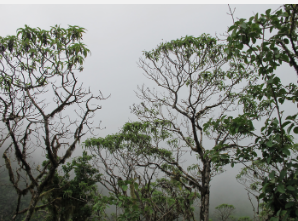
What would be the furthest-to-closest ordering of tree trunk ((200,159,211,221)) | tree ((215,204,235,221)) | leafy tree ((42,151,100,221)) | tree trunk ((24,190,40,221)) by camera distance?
1. tree ((215,204,235,221))
2. leafy tree ((42,151,100,221))
3. tree trunk ((24,190,40,221))
4. tree trunk ((200,159,211,221))

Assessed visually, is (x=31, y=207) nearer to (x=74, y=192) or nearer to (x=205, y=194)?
(x=74, y=192)

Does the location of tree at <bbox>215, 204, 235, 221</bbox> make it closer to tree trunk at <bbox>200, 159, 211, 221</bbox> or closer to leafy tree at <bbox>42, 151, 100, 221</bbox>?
tree trunk at <bbox>200, 159, 211, 221</bbox>

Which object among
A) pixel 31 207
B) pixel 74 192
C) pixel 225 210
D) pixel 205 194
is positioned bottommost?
pixel 225 210

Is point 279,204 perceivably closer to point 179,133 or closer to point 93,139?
point 179,133

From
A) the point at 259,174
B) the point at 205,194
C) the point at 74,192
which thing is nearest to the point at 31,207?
the point at 74,192

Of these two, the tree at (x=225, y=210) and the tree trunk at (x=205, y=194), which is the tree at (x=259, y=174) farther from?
the tree at (x=225, y=210)

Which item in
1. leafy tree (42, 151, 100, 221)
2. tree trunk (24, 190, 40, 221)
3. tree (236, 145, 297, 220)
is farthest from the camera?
leafy tree (42, 151, 100, 221)

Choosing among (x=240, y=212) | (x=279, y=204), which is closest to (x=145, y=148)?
(x=279, y=204)

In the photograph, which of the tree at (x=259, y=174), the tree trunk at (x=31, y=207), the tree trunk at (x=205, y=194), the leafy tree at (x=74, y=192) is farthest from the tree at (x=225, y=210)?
the tree trunk at (x=31, y=207)

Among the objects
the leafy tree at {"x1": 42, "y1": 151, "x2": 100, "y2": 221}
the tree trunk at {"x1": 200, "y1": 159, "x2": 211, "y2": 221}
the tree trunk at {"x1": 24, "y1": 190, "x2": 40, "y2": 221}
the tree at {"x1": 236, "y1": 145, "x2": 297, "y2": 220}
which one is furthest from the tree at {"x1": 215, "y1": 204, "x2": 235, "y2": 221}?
the tree trunk at {"x1": 24, "y1": 190, "x2": 40, "y2": 221}

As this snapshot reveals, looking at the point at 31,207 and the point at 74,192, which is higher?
the point at 74,192

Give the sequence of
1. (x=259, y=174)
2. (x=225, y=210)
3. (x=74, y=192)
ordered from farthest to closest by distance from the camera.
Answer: (x=225, y=210) → (x=74, y=192) → (x=259, y=174)

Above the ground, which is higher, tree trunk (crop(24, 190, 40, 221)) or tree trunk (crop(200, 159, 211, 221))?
tree trunk (crop(200, 159, 211, 221))

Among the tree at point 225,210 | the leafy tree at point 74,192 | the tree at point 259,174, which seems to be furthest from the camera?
the tree at point 225,210
